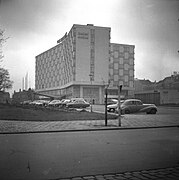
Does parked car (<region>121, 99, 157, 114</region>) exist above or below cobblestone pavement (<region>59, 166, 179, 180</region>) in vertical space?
above

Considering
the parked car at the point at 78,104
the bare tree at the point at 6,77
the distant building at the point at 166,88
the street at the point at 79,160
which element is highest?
the bare tree at the point at 6,77

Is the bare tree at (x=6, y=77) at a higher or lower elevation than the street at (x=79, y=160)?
higher

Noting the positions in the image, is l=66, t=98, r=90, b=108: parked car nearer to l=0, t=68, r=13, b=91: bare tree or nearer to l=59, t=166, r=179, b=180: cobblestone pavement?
l=0, t=68, r=13, b=91: bare tree

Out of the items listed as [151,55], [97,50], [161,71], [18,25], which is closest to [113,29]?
[151,55]

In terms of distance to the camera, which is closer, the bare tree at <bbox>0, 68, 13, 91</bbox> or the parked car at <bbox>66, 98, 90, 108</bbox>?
the bare tree at <bbox>0, 68, 13, 91</bbox>

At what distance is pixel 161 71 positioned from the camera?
11.9 feet

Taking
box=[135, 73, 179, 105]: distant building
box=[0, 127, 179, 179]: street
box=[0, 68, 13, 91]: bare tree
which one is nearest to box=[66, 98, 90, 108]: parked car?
box=[135, 73, 179, 105]: distant building

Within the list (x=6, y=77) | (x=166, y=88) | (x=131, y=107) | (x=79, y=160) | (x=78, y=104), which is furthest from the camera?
(x=78, y=104)

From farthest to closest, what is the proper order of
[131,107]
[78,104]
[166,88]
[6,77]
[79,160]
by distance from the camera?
[78,104], [131,107], [6,77], [166,88], [79,160]

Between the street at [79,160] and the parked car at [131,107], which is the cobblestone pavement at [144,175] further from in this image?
the parked car at [131,107]

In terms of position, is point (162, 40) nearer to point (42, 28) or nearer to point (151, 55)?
point (151, 55)

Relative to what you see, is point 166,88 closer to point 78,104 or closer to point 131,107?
point 131,107

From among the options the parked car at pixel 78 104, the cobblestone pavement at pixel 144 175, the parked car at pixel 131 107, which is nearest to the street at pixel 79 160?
the cobblestone pavement at pixel 144 175

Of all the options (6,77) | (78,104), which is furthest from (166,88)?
(78,104)
